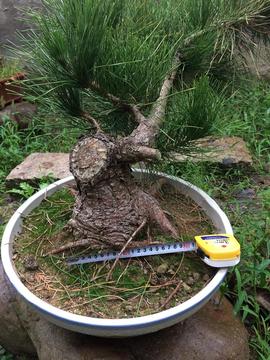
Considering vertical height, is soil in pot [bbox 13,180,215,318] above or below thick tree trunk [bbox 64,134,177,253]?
below

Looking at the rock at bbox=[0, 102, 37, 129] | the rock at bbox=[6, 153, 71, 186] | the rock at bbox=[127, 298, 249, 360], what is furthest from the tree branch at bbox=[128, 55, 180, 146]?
the rock at bbox=[0, 102, 37, 129]

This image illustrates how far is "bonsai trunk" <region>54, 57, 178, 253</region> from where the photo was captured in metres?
0.92

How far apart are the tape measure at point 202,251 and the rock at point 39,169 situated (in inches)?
33.3

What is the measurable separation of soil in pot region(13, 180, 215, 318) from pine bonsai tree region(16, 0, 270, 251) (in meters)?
0.05

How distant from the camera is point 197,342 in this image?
1011 millimetres

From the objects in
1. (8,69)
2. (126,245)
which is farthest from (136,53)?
(8,69)

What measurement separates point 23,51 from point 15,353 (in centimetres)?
77

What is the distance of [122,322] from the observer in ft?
2.69

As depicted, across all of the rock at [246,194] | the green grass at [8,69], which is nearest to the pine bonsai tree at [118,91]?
the rock at [246,194]

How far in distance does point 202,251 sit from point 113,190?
0.22m

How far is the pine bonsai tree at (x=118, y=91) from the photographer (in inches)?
34.7

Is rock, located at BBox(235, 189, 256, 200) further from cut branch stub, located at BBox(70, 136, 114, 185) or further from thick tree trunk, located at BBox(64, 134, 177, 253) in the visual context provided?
cut branch stub, located at BBox(70, 136, 114, 185)

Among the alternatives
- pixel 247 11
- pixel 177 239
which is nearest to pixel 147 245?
pixel 177 239

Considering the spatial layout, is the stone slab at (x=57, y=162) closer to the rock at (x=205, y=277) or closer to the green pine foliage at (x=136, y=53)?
the green pine foliage at (x=136, y=53)
